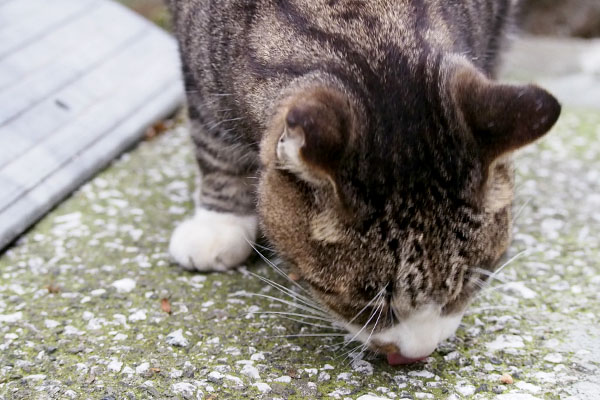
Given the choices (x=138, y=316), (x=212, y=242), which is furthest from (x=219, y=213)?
(x=138, y=316)

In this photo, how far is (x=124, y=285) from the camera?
229 centimetres

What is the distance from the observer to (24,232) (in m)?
2.59

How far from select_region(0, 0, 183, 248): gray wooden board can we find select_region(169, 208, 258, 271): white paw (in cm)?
57

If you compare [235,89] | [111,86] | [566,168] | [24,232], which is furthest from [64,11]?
[566,168]

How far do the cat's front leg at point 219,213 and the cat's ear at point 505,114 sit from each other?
2.81 feet

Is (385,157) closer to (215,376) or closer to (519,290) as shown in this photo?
(215,376)

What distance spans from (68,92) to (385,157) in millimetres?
2033

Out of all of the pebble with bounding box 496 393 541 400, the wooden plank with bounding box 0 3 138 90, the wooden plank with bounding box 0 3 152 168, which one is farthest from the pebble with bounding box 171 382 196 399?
the wooden plank with bounding box 0 3 138 90

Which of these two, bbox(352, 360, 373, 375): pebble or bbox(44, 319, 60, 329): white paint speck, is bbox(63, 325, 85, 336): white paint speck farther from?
bbox(352, 360, 373, 375): pebble

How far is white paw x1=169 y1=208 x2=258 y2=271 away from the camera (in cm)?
238

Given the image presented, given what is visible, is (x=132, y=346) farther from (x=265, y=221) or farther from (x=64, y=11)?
(x=64, y=11)

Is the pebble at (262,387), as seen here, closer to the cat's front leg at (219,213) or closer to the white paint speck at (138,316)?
the white paint speck at (138,316)

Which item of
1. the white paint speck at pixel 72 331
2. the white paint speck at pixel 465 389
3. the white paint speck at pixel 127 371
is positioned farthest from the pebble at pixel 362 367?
the white paint speck at pixel 72 331

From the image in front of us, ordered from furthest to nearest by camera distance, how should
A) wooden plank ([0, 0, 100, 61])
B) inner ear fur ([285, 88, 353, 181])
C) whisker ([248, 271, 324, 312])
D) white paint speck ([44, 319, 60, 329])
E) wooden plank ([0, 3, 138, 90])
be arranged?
wooden plank ([0, 0, 100, 61]) < wooden plank ([0, 3, 138, 90]) < white paint speck ([44, 319, 60, 329]) < whisker ([248, 271, 324, 312]) < inner ear fur ([285, 88, 353, 181])
